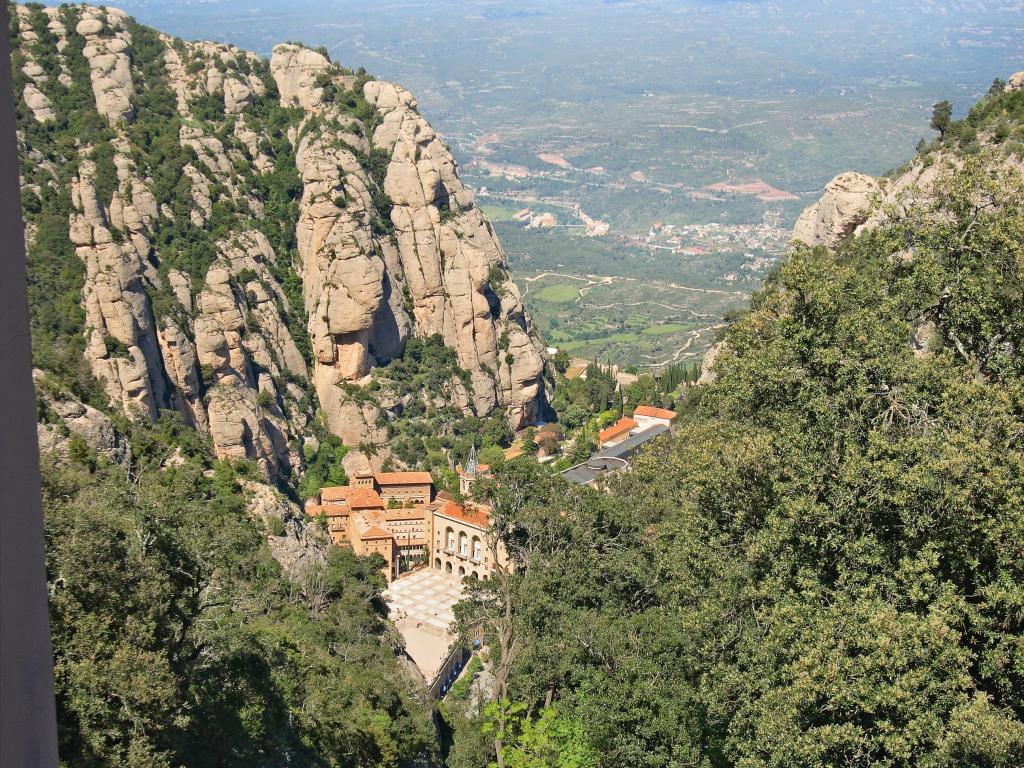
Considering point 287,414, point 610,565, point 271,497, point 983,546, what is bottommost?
point 287,414

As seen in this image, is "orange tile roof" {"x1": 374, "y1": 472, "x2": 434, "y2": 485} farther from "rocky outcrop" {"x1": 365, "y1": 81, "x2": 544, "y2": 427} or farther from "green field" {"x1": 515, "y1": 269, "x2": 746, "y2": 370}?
"green field" {"x1": 515, "y1": 269, "x2": 746, "y2": 370}

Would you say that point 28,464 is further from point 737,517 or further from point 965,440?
point 737,517

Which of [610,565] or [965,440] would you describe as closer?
[965,440]

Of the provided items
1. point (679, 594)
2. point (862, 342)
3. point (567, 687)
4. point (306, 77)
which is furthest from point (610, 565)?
point (306, 77)

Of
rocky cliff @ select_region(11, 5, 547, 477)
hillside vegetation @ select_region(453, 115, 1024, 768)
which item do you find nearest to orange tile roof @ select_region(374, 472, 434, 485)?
rocky cliff @ select_region(11, 5, 547, 477)

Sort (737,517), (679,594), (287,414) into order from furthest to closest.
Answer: (287,414) < (679,594) < (737,517)
